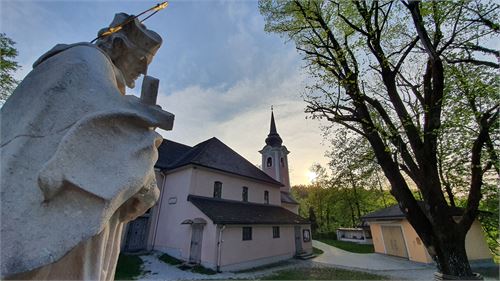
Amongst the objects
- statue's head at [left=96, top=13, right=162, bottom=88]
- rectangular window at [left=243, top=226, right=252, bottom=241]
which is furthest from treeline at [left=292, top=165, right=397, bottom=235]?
statue's head at [left=96, top=13, right=162, bottom=88]

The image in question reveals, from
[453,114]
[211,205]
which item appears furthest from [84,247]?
[211,205]

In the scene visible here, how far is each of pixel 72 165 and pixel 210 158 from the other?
52.8 feet

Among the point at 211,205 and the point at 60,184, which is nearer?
the point at 60,184

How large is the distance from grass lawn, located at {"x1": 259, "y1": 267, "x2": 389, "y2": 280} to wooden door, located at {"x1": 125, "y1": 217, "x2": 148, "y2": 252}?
890 centimetres

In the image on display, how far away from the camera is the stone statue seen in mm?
854

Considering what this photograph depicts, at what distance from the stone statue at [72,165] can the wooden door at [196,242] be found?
12.5 metres

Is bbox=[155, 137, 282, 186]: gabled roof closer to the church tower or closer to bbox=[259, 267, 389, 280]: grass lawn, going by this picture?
the church tower

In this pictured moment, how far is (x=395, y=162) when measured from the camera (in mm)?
6398

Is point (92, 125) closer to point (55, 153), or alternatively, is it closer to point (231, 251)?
point (55, 153)

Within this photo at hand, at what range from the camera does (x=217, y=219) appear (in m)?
12.3

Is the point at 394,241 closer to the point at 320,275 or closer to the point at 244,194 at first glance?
the point at 320,275

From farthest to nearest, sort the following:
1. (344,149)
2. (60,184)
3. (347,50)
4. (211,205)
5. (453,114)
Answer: (211,205), (344,149), (347,50), (453,114), (60,184)

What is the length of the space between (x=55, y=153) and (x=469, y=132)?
30.0ft

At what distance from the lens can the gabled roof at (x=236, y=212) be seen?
13.0 meters
